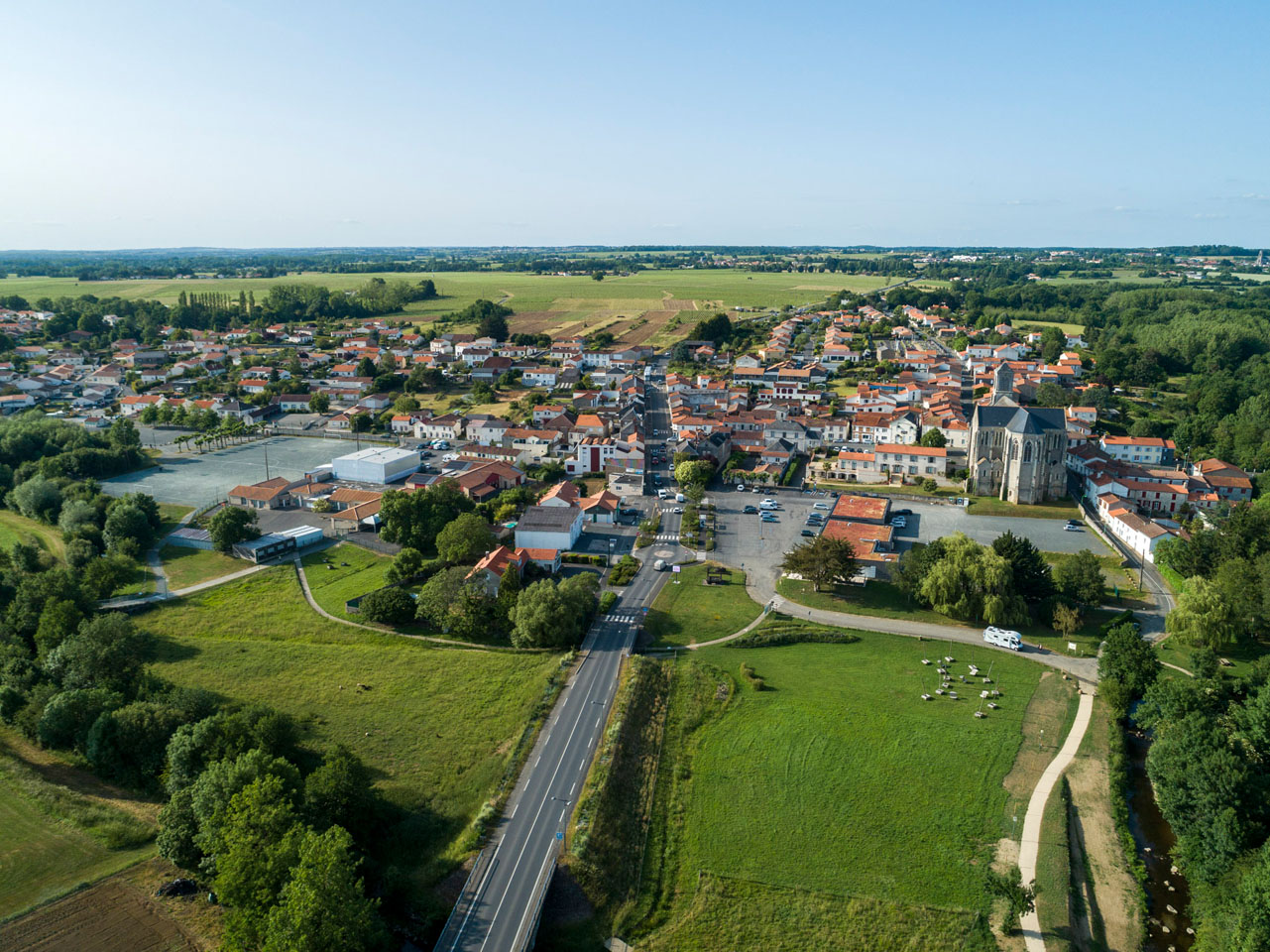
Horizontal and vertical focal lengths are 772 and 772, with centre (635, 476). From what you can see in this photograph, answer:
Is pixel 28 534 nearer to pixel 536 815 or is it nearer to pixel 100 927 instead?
pixel 100 927

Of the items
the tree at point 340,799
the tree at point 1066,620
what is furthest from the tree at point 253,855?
the tree at point 1066,620

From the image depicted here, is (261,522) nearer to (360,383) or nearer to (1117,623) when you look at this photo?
(360,383)

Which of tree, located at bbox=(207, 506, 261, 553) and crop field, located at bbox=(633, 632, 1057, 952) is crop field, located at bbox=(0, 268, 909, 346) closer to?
tree, located at bbox=(207, 506, 261, 553)

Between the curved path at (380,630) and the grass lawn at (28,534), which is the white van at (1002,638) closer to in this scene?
the curved path at (380,630)

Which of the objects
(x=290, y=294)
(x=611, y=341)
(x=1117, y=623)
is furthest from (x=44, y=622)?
(x=290, y=294)

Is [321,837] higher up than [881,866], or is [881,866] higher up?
[321,837]

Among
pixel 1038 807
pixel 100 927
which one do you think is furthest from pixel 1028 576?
pixel 100 927
